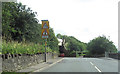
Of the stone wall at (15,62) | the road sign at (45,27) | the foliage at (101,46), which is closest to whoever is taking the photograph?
the stone wall at (15,62)

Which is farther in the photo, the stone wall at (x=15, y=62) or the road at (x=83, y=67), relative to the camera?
the road at (x=83, y=67)

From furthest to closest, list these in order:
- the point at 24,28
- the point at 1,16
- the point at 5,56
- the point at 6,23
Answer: the point at 24,28
the point at 6,23
the point at 1,16
the point at 5,56

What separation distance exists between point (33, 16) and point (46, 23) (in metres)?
7.99

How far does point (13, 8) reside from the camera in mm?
30922

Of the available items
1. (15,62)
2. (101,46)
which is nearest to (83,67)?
(15,62)

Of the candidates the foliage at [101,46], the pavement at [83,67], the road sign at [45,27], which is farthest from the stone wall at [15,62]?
the foliage at [101,46]

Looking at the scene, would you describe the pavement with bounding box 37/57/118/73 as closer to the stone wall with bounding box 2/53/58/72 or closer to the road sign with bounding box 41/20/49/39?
the stone wall with bounding box 2/53/58/72

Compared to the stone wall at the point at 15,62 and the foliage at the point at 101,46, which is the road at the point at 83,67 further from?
the foliage at the point at 101,46

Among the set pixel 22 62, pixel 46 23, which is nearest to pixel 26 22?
pixel 46 23

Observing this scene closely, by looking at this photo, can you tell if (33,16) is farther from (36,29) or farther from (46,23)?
(46,23)

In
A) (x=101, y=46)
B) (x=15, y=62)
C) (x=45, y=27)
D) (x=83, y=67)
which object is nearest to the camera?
(x=15, y=62)

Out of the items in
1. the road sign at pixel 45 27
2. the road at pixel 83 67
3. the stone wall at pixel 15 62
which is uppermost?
the road sign at pixel 45 27

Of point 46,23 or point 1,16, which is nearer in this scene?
point 1,16

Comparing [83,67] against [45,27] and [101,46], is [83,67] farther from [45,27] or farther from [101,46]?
[101,46]
